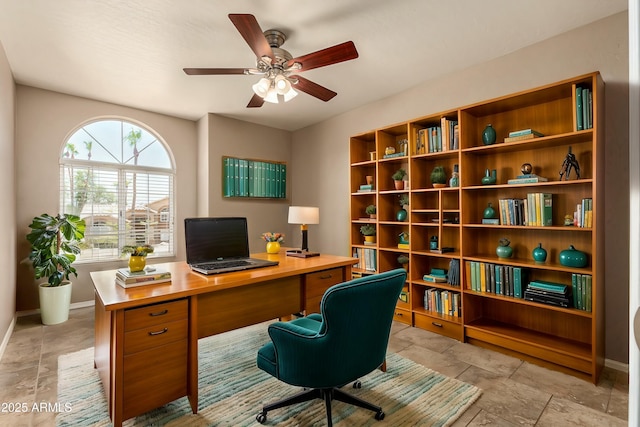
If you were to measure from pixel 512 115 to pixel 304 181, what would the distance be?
304 centimetres

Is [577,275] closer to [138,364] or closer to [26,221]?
[138,364]

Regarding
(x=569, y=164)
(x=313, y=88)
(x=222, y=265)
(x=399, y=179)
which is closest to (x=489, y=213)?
(x=569, y=164)

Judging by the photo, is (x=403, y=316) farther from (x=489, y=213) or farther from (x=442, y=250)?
(x=489, y=213)

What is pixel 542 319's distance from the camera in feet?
9.11

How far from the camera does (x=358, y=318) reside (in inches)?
62.9

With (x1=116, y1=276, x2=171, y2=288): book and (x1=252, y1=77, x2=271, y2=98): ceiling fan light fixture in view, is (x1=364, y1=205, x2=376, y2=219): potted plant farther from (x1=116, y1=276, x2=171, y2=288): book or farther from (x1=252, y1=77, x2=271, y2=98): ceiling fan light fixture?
(x1=116, y1=276, x2=171, y2=288): book

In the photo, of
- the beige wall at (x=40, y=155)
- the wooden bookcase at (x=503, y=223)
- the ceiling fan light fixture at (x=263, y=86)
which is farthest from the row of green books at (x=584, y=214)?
the beige wall at (x=40, y=155)

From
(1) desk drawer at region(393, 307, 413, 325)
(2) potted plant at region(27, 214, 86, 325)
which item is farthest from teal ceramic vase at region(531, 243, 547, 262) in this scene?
(2) potted plant at region(27, 214, 86, 325)

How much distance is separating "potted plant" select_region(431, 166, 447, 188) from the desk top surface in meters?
1.31

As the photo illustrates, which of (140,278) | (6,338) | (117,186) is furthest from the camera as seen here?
(117,186)

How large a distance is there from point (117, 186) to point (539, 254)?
16.0 feet

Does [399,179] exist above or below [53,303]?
above

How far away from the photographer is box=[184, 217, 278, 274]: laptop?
2.30m

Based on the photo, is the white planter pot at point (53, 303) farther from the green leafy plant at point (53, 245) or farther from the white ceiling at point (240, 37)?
the white ceiling at point (240, 37)
